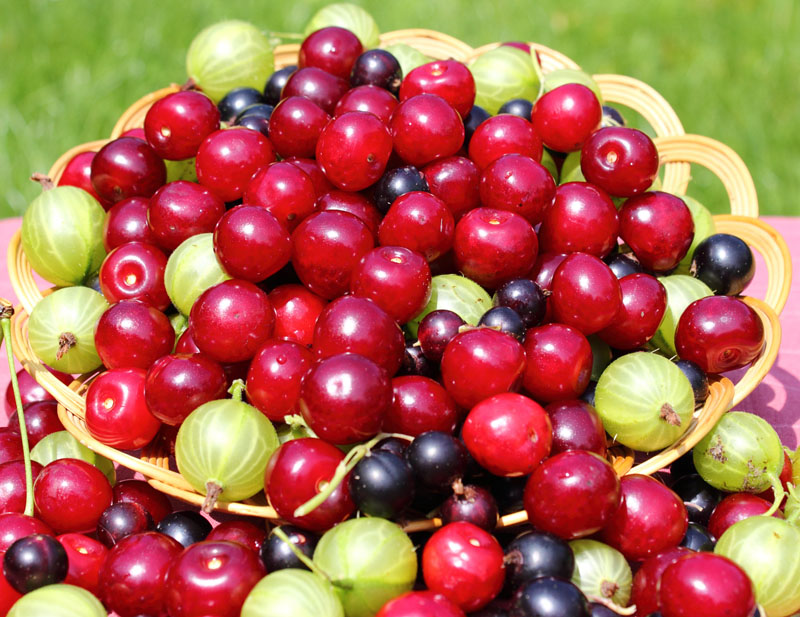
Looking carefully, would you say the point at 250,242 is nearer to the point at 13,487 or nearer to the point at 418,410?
the point at 418,410

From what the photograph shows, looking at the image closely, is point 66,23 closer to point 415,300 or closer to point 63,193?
point 63,193

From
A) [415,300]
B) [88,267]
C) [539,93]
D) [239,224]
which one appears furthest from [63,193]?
[539,93]

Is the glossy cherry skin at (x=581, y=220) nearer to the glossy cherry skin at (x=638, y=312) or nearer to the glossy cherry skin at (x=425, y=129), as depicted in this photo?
the glossy cherry skin at (x=638, y=312)

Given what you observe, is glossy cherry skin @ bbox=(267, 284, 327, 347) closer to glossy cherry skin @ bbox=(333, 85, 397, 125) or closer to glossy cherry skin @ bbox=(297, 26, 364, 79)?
glossy cherry skin @ bbox=(333, 85, 397, 125)

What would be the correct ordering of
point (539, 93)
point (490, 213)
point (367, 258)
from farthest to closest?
point (539, 93), point (490, 213), point (367, 258)

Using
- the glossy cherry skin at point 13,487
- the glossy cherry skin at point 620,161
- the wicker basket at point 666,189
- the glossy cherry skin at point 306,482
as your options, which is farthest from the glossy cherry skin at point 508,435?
the glossy cherry skin at point 13,487
